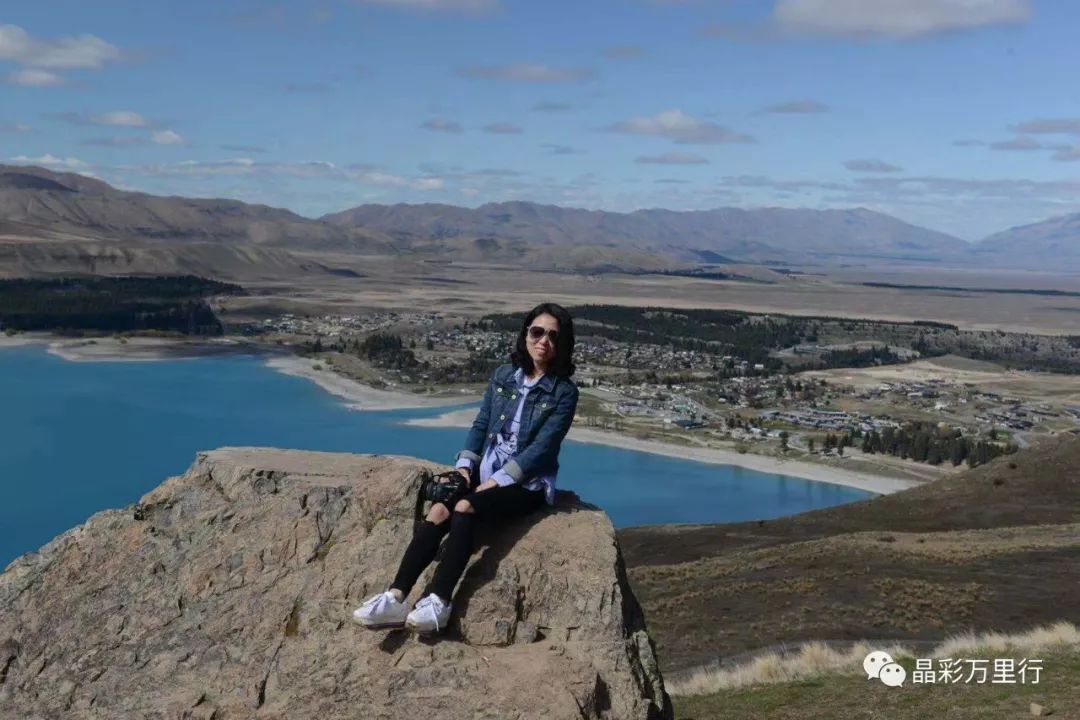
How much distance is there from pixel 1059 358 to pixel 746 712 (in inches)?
5024

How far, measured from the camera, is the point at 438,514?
256 inches

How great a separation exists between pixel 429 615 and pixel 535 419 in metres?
1.52

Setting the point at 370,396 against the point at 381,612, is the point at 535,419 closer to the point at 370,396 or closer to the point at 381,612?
the point at 381,612

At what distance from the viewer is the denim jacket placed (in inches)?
272

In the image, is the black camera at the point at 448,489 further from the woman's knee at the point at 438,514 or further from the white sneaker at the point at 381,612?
the white sneaker at the point at 381,612

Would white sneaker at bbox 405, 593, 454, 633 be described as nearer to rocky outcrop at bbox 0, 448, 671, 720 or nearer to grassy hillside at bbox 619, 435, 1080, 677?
rocky outcrop at bbox 0, 448, 671, 720

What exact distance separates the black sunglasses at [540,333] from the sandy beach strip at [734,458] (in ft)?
159

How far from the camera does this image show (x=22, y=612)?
746 centimetres

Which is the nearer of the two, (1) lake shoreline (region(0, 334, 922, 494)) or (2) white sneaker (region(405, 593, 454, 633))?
(2) white sneaker (region(405, 593, 454, 633))

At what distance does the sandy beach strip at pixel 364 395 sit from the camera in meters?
75.3

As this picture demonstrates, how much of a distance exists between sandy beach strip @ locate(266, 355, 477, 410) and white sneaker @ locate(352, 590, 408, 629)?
6788cm

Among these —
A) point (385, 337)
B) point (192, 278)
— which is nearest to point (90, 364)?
→ point (385, 337)

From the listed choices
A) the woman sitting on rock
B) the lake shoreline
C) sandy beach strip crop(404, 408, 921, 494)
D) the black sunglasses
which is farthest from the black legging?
sandy beach strip crop(404, 408, 921, 494)

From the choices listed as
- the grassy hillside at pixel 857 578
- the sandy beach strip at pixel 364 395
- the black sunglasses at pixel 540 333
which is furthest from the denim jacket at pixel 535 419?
the sandy beach strip at pixel 364 395
